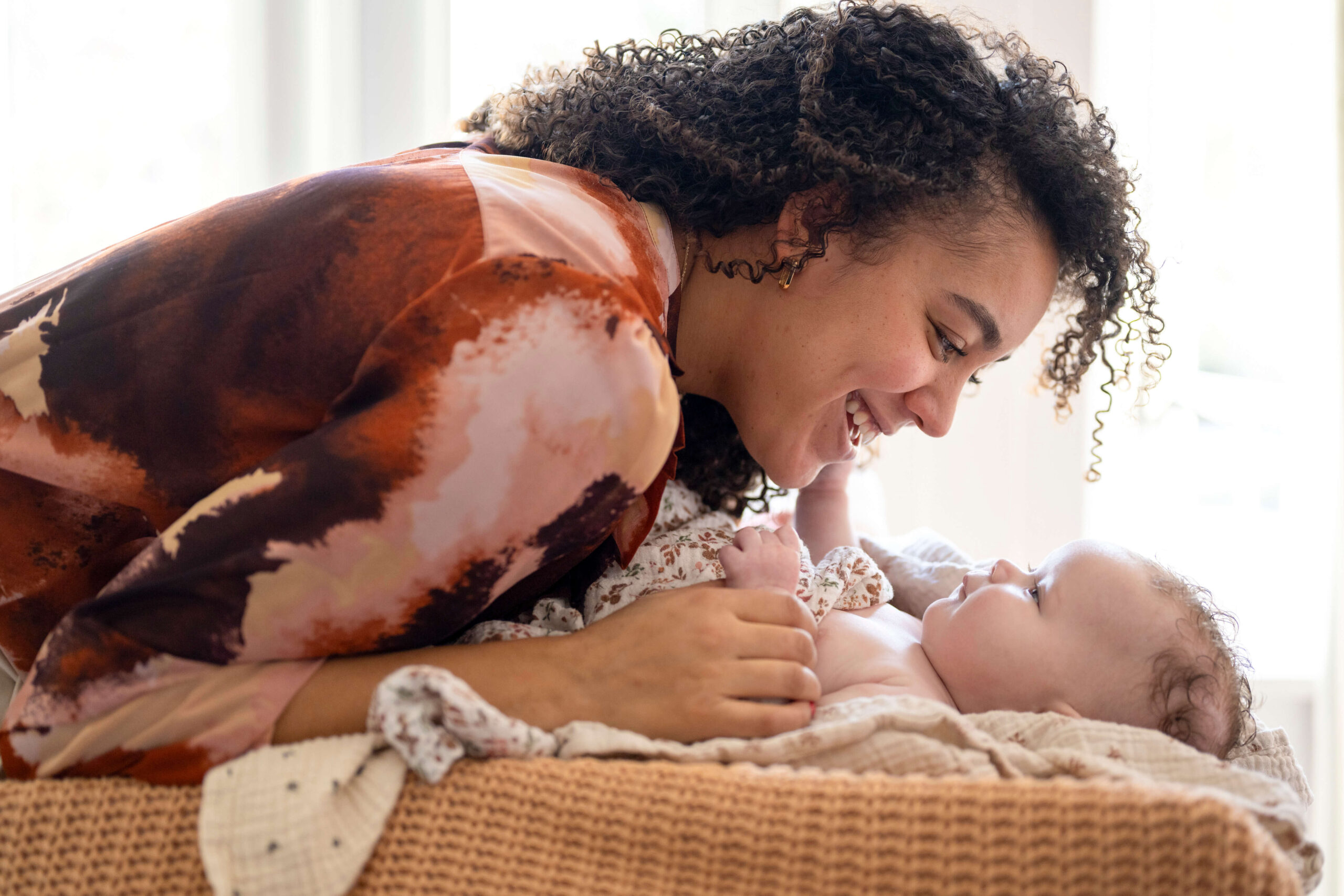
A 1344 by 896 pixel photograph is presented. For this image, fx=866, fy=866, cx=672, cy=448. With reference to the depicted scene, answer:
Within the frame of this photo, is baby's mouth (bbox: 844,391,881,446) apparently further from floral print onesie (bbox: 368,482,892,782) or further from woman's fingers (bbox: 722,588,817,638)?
woman's fingers (bbox: 722,588,817,638)

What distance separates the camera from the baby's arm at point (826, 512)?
1439 mm

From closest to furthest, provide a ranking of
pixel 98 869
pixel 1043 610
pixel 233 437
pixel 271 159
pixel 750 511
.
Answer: pixel 98 869 < pixel 233 437 < pixel 1043 610 < pixel 750 511 < pixel 271 159

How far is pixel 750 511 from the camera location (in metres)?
1.61

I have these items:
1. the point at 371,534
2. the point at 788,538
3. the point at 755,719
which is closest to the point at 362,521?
the point at 371,534

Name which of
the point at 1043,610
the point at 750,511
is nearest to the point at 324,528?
the point at 1043,610

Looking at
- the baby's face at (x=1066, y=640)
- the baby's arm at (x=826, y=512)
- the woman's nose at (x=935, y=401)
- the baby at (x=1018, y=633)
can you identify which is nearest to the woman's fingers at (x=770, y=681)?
the baby at (x=1018, y=633)

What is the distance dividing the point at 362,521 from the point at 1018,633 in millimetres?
758

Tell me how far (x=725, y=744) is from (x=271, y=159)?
1.71 metres

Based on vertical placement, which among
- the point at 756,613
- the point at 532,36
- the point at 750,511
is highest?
the point at 532,36

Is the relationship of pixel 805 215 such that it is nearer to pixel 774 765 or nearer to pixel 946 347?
pixel 946 347

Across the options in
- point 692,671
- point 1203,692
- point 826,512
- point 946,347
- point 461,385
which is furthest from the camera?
point 826,512

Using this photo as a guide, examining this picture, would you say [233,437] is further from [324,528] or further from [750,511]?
[750,511]

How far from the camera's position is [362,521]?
67 cm

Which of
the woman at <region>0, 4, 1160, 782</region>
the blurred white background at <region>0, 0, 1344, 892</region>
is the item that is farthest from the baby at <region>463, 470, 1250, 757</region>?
the blurred white background at <region>0, 0, 1344, 892</region>
